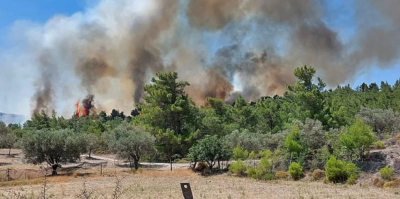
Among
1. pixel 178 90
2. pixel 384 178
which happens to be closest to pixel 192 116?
pixel 178 90

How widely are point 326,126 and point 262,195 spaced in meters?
35.2

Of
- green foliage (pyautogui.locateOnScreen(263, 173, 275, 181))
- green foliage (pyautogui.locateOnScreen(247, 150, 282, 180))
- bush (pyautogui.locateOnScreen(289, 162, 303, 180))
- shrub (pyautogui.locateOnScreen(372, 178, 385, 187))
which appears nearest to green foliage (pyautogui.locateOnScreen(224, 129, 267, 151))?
green foliage (pyautogui.locateOnScreen(247, 150, 282, 180))

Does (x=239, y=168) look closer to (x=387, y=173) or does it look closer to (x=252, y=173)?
(x=252, y=173)

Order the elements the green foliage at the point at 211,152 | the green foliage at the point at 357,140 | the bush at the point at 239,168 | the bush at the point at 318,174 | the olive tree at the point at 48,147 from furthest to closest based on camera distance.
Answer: the olive tree at the point at 48,147 < the green foliage at the point at 211,152 < the bush at the point at 239,168 < the green foliage at the point at 357,140 < the bush at the point at 318,174

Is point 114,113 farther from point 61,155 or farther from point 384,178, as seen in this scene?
point 384,178

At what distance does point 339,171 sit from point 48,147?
3121cm

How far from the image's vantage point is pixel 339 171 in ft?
95.7

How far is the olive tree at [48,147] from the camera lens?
41375 mm

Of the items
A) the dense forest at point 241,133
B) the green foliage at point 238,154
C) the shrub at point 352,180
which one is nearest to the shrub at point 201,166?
the dense forest at point 241,133

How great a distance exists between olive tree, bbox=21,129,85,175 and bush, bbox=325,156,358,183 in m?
29.1

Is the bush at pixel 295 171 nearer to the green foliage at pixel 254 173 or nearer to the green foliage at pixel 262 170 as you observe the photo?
the green foliage at pixel 262 170

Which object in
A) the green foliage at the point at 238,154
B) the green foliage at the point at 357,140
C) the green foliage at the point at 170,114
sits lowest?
the green foliage at the point at 238,154

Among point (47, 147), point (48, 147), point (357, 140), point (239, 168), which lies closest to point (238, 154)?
point (239, 168)

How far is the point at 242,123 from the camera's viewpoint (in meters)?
75.0
